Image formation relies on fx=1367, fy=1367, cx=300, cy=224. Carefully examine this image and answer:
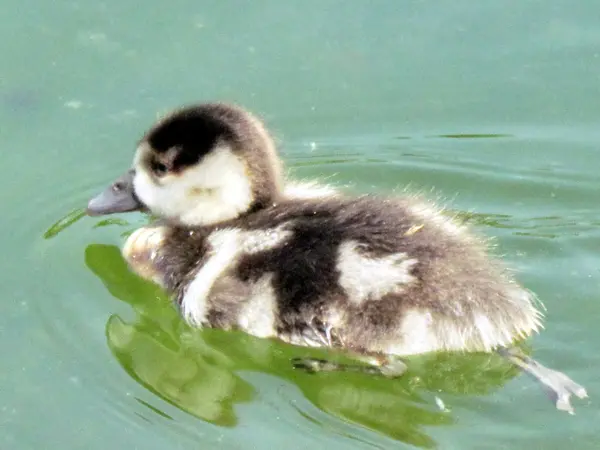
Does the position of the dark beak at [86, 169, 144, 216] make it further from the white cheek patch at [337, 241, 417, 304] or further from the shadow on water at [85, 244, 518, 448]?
the white cheek patch at [337, 241, 417, 304]

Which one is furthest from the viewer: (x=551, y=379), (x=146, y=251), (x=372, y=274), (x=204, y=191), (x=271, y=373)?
(x=146, y=251)

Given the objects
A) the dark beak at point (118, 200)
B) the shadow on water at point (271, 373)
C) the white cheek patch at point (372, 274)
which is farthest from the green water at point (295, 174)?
the white cheek patch at point (372, 274)

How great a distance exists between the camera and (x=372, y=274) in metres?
3.20

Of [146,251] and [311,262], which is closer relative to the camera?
[311,262]

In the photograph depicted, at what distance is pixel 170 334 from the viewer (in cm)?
359

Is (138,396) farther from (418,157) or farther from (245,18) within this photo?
(245,18)

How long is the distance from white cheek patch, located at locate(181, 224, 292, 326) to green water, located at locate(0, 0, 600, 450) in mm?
91

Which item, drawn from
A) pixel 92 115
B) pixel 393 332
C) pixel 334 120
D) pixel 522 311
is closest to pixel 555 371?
pixel 522 311

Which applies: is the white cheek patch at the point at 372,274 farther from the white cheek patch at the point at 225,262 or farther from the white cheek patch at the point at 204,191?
the white cheek patch at the point at 204,191

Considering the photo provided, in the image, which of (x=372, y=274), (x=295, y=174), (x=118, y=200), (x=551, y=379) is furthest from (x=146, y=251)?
(x=551, y=379)

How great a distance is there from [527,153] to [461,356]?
1022 mm

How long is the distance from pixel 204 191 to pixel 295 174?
26.3 inches

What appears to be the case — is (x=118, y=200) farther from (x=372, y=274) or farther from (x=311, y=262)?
(x=372, y=274)

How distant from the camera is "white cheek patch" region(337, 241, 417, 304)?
3.19 meters
